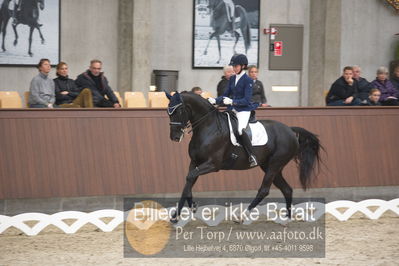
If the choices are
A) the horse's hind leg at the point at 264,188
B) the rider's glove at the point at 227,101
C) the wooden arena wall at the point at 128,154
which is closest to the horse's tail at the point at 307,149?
the horse's hind leg at the point at 264,188

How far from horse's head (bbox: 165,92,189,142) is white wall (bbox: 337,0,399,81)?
38.7ft

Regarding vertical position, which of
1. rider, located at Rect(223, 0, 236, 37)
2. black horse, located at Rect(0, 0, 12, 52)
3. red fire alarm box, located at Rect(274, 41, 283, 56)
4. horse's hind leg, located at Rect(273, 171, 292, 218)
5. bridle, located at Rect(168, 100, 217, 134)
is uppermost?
rider, located at Rect(223, 0, 236, 37)

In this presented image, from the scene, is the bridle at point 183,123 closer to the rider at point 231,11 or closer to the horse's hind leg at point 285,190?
the horse's hind leg at point 285,190

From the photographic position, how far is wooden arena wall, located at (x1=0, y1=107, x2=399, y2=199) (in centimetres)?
875

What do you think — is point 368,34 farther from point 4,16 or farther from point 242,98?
point 242,98

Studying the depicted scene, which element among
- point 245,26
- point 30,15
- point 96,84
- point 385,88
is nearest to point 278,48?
point 245,26

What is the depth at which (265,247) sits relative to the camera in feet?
24.2

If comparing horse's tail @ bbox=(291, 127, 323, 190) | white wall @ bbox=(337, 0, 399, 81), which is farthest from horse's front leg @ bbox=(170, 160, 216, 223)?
white wall @ bbox=(337, 0, 399, 81)

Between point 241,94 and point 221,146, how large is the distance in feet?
2.37

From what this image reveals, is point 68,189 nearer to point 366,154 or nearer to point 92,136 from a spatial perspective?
point 92,136

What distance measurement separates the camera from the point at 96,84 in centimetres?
1091

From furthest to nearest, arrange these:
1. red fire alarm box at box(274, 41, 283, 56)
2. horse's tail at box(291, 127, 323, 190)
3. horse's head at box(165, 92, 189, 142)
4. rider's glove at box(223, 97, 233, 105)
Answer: red fire alarm box at box(274, 41, 283, 56), horse's tail at box(291, 127, 323, 190), rider's glove at box(223, 97, 233, 105), horse's head at box(165, 92, 189, 142)

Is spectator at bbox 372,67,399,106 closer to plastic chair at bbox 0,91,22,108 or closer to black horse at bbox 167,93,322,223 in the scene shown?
black horse at bbox 167,93,322,223

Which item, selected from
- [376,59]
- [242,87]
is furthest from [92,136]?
[376,59]
